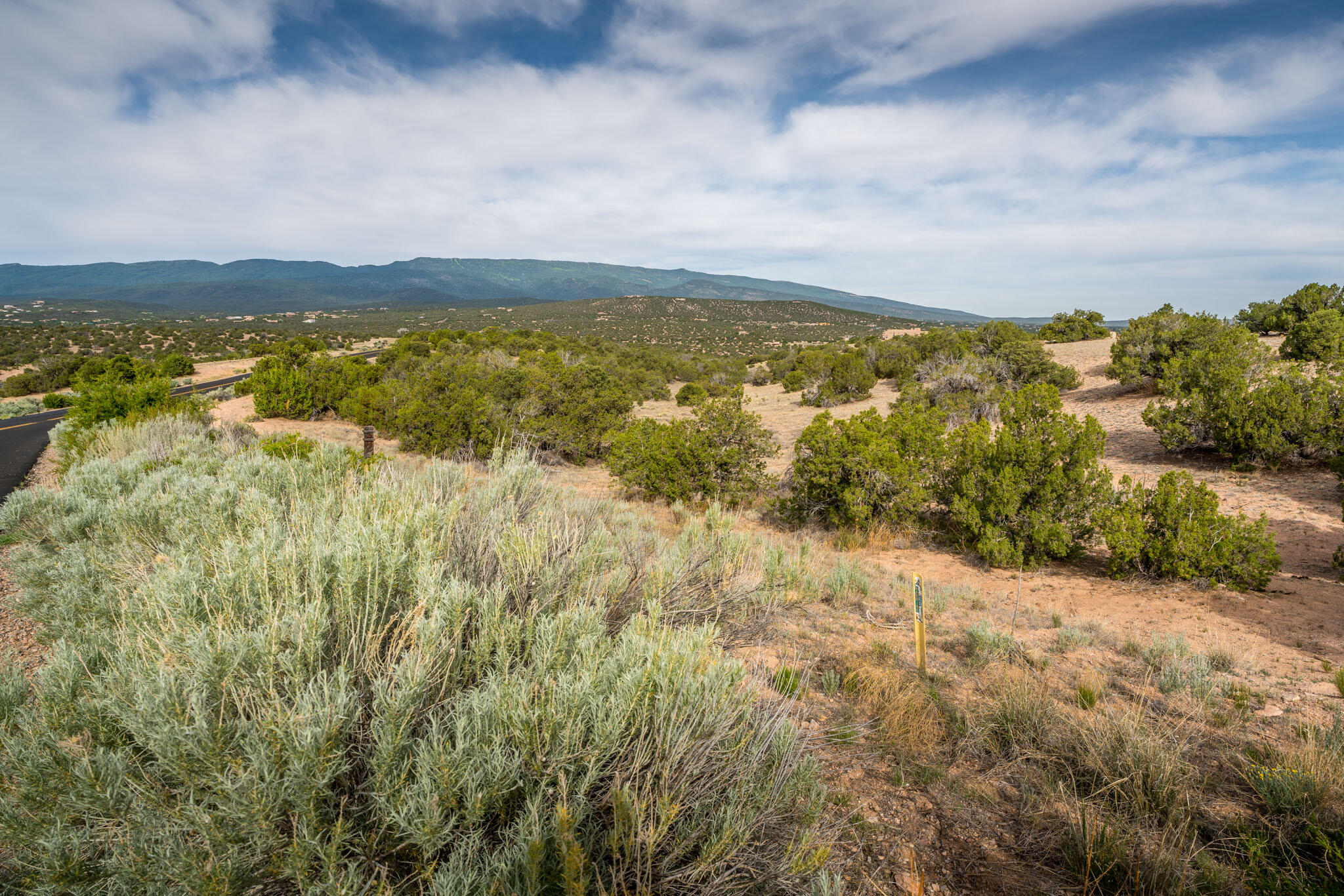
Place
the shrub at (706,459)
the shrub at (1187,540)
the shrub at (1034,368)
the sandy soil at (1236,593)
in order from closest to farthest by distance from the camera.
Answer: the sandy soil at (1236,593)
the shrub at (1187,540)
the shrub at (706,459)
the shrub at (1034,368)

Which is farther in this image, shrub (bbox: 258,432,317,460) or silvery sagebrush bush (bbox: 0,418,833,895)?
shrub (bbox: 258,432,317,460)

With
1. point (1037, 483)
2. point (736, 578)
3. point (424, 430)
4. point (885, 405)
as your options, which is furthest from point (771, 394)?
point (736, 578)

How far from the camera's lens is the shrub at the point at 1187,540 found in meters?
6.75

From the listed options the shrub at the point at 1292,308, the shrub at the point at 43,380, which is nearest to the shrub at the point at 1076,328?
the shrub at the point at 1292,308

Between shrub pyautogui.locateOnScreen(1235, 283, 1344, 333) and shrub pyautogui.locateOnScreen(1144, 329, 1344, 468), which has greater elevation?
shrub pyautogui.locateOnScreen(1235, 283, 1344, 333)

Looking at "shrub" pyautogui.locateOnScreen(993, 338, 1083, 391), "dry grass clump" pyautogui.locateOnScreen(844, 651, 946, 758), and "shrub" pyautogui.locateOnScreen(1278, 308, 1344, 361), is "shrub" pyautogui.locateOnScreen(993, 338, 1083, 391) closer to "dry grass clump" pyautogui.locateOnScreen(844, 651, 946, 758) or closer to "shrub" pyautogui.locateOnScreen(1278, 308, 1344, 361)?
"shrub" pyautogui.locateOnScreen(1278, 308, 1344, 361)

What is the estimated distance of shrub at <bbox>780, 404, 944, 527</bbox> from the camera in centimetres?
941

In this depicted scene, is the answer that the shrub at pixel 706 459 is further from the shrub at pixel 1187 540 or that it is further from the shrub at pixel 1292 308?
the shrub at pixel 1292 308

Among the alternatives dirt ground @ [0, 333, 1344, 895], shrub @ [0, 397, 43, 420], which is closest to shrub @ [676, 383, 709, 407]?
dirt ground @ [0, 333, 1344, 895]

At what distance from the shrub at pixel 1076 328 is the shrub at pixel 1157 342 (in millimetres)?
11028

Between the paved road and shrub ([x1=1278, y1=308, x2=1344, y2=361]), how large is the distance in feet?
94.7

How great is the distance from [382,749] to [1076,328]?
3612 cm

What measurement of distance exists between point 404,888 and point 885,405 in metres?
21.4

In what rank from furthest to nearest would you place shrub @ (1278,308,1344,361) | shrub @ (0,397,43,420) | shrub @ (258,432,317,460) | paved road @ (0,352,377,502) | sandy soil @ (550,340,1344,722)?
shrub @ (0,397,43,420), shrub @ (1278,308,1344,361), paved road @ (0,352,377,502), shrub @ (258,432,317,460), sandy soil @ (550,340,1344,722)
